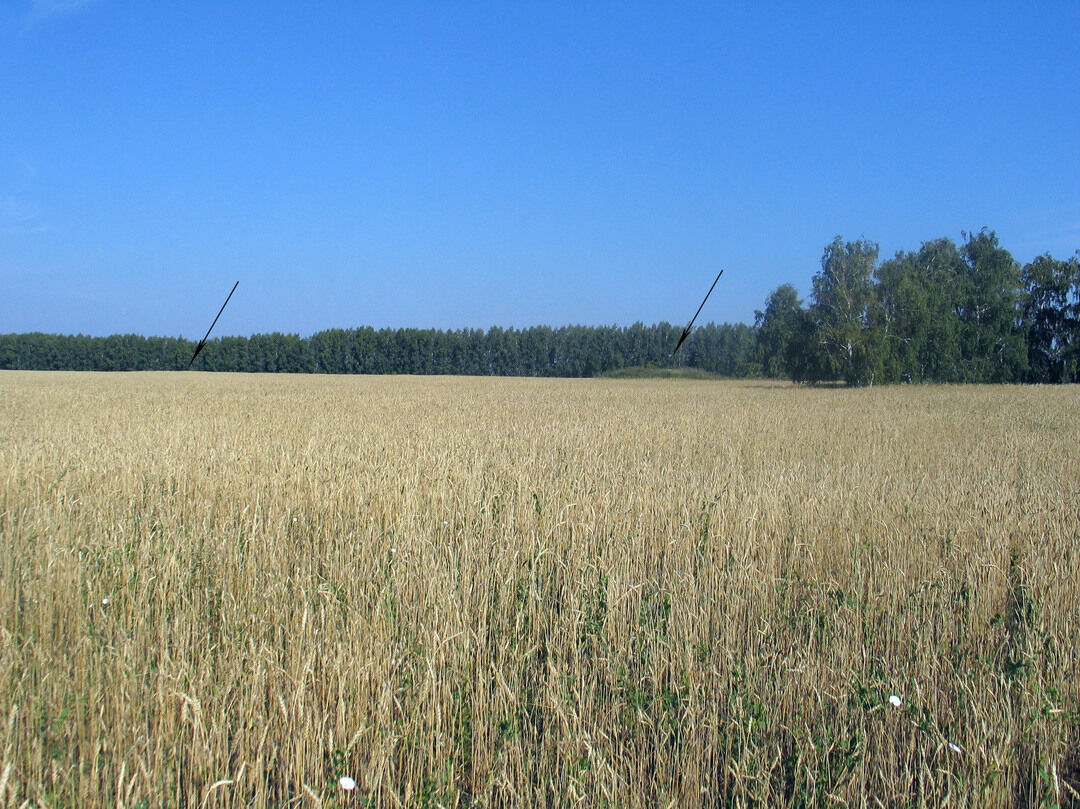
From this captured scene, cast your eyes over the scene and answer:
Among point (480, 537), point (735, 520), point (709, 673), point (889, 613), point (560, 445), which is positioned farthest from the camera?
point (560, 445)

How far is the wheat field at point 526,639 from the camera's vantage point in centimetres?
240

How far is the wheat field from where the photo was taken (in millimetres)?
2404

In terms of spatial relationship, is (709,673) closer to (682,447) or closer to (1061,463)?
(682,447)

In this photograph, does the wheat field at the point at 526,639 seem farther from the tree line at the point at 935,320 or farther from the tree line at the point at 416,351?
the tree line at the point at 416,351

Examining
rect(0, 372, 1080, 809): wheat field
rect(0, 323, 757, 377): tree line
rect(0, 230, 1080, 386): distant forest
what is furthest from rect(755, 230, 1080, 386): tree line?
rect(0, 372, 1080, 809): wheat field

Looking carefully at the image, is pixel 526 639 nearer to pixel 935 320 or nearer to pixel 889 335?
pixel 889 335

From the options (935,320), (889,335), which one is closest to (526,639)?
(889,335)

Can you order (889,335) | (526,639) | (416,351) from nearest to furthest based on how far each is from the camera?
1. (526,639)
2. (889,335)
3. (416,351)

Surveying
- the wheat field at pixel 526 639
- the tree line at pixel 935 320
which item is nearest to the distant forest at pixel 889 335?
the tree line at pixel 935 320

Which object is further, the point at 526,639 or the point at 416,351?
the point at 416,351

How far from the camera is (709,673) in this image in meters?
3.13

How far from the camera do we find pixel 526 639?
139 inches

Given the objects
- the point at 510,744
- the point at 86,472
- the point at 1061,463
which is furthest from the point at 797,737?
the point at 1061,463

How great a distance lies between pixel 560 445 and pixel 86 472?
604 cm
